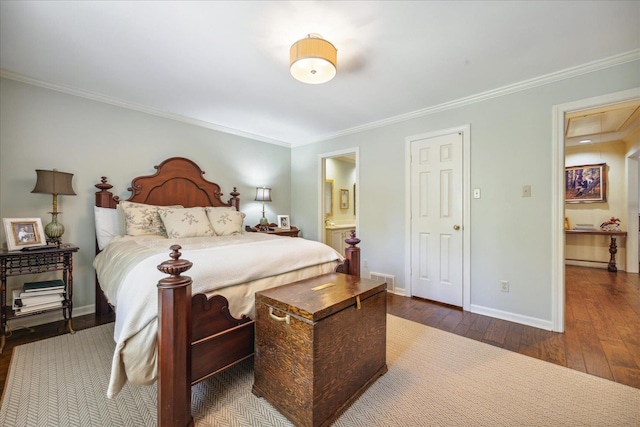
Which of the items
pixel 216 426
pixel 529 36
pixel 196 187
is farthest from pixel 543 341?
pixel 196 187

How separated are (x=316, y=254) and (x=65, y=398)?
175cm

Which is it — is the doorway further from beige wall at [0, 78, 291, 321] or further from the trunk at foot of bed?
the trunk at foot of bed

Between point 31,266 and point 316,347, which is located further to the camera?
point 31,266

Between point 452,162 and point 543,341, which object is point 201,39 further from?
point 543,341

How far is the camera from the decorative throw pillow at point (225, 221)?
318cm

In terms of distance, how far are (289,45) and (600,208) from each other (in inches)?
247

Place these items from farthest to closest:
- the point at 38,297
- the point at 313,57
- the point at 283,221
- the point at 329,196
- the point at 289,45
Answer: the point at 329,196 → the point at 283,221 → the point at 38,297 → the point at 289,45 → the point at 313,57

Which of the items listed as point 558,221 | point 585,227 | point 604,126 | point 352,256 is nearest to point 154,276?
point 352,256

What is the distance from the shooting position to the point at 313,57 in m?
1.81

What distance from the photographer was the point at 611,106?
232 cm

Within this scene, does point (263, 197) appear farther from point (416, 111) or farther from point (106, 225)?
point (416, 111)

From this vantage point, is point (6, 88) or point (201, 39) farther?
point (6, 88)

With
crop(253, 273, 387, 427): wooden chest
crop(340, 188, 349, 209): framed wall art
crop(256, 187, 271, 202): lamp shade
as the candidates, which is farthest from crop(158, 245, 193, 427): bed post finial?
crop(340, 188, 349, 209): framed wall art

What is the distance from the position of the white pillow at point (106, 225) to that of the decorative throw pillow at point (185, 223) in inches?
17.5
